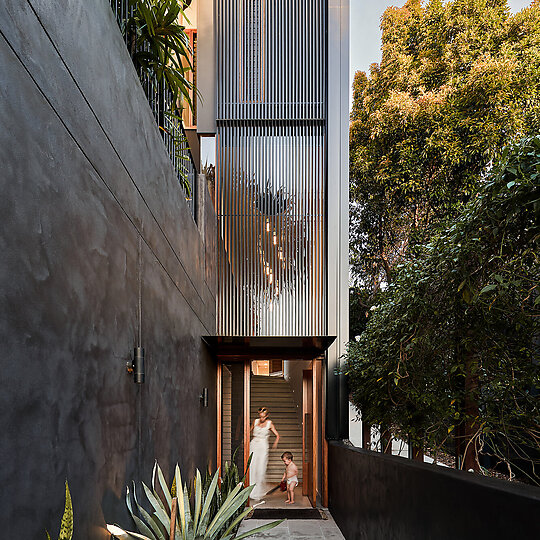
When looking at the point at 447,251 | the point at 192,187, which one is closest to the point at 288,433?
the point at 192,187

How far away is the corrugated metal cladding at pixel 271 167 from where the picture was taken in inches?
314

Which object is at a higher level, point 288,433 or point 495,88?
point 495,88

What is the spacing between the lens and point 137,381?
8.23 ft

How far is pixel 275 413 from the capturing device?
7703mm

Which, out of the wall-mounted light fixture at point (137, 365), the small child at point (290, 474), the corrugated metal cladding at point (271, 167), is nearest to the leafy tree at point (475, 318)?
the small child at point (290, 474)

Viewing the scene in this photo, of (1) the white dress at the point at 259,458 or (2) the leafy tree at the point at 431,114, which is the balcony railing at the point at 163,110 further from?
(2) the leafy tree at the point at 431,114

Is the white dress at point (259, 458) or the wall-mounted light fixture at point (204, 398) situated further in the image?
the white dress at point (259, 458)

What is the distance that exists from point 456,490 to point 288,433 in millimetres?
5437

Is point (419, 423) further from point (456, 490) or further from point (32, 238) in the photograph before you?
point (32, 238)

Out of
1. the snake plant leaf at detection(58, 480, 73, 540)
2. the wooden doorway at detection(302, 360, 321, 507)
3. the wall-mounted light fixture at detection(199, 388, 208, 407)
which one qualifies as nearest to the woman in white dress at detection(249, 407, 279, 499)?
the wooden doorway at detection(302, 360, 321, 507)

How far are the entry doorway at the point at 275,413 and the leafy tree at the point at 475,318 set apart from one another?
1.20m

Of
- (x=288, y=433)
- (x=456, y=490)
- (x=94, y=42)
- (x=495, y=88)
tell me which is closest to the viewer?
(x=94, y=42)

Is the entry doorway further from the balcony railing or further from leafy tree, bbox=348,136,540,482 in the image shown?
the balcony railing

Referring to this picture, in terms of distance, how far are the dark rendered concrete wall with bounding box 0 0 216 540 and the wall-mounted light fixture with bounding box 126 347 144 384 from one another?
0.05 metres
